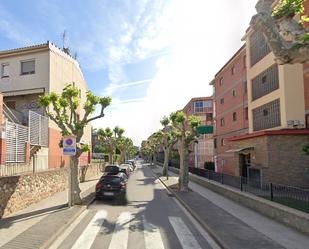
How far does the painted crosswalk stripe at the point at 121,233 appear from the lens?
9.89 meters

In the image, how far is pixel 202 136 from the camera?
62.8 m

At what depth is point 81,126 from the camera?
1742 centimetres

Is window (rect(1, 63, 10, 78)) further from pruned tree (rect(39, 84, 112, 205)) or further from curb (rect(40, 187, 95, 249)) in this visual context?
curb (rect(40, 187, 95, 249))

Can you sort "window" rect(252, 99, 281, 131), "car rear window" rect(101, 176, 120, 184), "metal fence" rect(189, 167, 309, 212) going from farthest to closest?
"window" rect(252, 99, 281, 131)
"car rear window" rect(101, 176, 120, 184)
"metal fence" rect(189, 167, 309, 212)

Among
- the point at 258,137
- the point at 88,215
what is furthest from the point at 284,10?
the point at 258,137

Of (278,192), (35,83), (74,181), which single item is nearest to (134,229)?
(74,181)

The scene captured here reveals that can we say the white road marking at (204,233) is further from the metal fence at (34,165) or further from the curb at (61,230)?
the metal fence at (34,165)

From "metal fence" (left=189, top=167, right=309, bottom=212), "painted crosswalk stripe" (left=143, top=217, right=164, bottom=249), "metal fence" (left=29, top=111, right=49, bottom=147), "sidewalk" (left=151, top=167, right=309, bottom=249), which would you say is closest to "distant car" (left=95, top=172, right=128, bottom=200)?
"sidewalk" (left=151, top=167, right=309, bottom=249)

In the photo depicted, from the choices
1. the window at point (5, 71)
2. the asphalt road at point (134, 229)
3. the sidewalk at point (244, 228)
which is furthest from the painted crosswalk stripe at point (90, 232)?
the window at point (5, 71)

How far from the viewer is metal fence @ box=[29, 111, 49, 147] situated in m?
22.5

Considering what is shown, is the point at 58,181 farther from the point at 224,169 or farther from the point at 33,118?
the point at 224,169

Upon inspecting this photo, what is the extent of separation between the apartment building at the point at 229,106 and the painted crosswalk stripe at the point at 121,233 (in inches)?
732

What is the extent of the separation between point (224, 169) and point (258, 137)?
17.0m

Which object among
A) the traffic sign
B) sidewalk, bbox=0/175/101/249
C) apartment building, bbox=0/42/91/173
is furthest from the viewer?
apartment building, bbox=0/42/91/173
